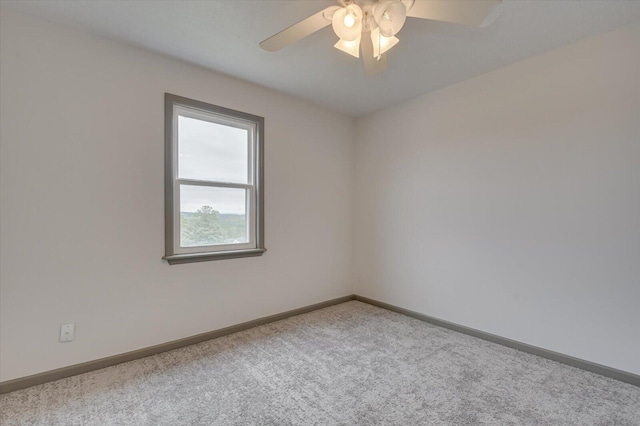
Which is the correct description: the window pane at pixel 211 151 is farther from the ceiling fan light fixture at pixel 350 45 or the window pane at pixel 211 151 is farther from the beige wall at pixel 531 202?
the beige wall at pixel 531 202

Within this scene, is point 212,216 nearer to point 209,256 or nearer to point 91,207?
point 209,256

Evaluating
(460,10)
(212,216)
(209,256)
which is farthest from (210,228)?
(460,10)

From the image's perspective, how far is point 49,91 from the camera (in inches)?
79.4

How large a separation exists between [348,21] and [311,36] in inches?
29.2

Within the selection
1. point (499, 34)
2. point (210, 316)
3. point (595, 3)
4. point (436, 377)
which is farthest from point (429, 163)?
point (210, 316)

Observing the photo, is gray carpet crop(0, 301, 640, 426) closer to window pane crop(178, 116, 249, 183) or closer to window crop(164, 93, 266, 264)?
window crop(164, 93, 266, 264)

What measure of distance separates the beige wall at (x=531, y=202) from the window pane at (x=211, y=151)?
1731 mm

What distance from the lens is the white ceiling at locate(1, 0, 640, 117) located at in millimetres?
1869

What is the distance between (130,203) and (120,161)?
1.06 feet

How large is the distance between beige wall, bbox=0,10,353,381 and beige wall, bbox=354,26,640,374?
179 cm

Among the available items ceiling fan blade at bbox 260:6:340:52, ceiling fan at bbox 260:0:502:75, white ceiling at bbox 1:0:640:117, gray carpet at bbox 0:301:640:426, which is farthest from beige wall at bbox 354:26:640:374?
ceiling fan blade at bbox 260:6:340:52

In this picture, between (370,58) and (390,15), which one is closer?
(390,15)

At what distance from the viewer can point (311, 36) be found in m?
2.18

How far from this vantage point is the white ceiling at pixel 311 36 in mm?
1869
